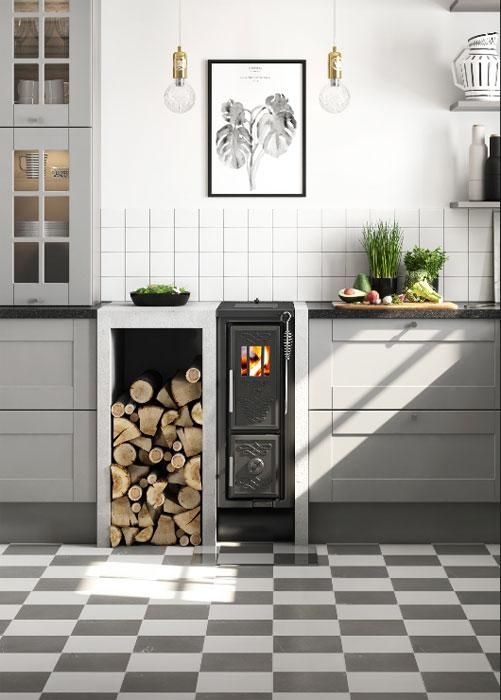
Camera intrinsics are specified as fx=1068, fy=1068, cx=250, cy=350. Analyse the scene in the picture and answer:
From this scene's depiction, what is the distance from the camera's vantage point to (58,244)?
4.53 m

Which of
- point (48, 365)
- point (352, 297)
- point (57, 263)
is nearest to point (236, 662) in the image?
point (48, 365)

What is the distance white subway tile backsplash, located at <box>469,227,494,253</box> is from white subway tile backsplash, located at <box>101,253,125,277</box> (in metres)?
1.61

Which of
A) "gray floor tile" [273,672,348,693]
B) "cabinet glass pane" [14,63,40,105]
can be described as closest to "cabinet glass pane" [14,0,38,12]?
"cabinet glass pane" [14,63,40,105]

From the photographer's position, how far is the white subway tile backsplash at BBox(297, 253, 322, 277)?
491cm

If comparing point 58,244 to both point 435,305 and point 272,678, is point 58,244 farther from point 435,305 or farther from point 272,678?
point 272,678

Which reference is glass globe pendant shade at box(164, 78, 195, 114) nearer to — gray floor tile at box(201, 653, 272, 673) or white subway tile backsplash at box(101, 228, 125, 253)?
white subway tile backsplash at box(101, 228, 125, 253)

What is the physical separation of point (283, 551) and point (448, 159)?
6.36 ft

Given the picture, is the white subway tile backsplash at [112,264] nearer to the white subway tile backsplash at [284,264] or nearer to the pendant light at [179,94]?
the white subway tile backsplash at [284,264]

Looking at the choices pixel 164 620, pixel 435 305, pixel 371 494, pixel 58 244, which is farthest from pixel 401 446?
pixel 58 244

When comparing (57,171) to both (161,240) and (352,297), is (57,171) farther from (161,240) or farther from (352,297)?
(352,297)

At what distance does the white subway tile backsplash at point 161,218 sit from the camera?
4.89 meters

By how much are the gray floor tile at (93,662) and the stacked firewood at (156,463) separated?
116cm

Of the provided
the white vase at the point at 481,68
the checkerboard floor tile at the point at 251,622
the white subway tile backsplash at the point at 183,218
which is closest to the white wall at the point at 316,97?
the white subway tile backsplash at the point at 183,218

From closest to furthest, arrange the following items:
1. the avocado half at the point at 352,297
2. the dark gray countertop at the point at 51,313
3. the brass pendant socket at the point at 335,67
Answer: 1. the brass pendant socket at the point at 335,67
2. the dark gray countertop at the point at 51,313
3. the avocado half at the point at 352,297
